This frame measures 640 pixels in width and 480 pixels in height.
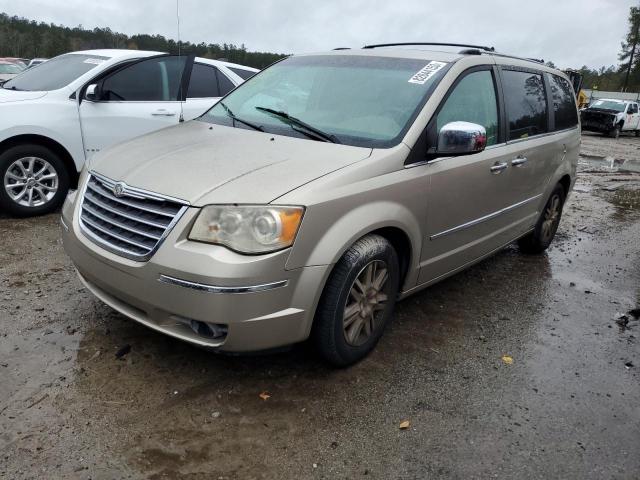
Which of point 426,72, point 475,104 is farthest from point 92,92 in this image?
point 475,104

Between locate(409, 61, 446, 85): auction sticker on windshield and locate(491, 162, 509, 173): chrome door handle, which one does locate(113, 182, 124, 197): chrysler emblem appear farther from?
locate(491, 162, 509, 173): chrome door handle

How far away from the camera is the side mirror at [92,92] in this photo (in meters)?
5.44

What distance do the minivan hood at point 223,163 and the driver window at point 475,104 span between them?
79 centimetres

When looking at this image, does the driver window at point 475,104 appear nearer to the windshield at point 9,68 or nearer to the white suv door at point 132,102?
the white suv door at point 132,102

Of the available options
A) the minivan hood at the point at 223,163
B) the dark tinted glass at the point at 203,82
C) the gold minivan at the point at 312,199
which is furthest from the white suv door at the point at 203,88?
the minivan hood at the point at 223,163

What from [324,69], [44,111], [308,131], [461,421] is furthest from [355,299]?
[44,111]

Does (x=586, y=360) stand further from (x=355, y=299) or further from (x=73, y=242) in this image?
(x=73, y=242)

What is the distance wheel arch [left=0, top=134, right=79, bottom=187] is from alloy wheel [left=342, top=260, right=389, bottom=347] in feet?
12.8

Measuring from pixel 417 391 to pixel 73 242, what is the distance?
2.06 meters

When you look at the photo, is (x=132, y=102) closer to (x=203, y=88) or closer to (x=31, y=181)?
(x=203, y=88)

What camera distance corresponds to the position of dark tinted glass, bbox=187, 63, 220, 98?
20.7 ft

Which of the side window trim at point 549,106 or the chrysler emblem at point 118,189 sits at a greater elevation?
the side window trim at point 549,106

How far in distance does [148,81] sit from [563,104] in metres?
4.32

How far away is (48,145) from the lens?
5418 millimetres
